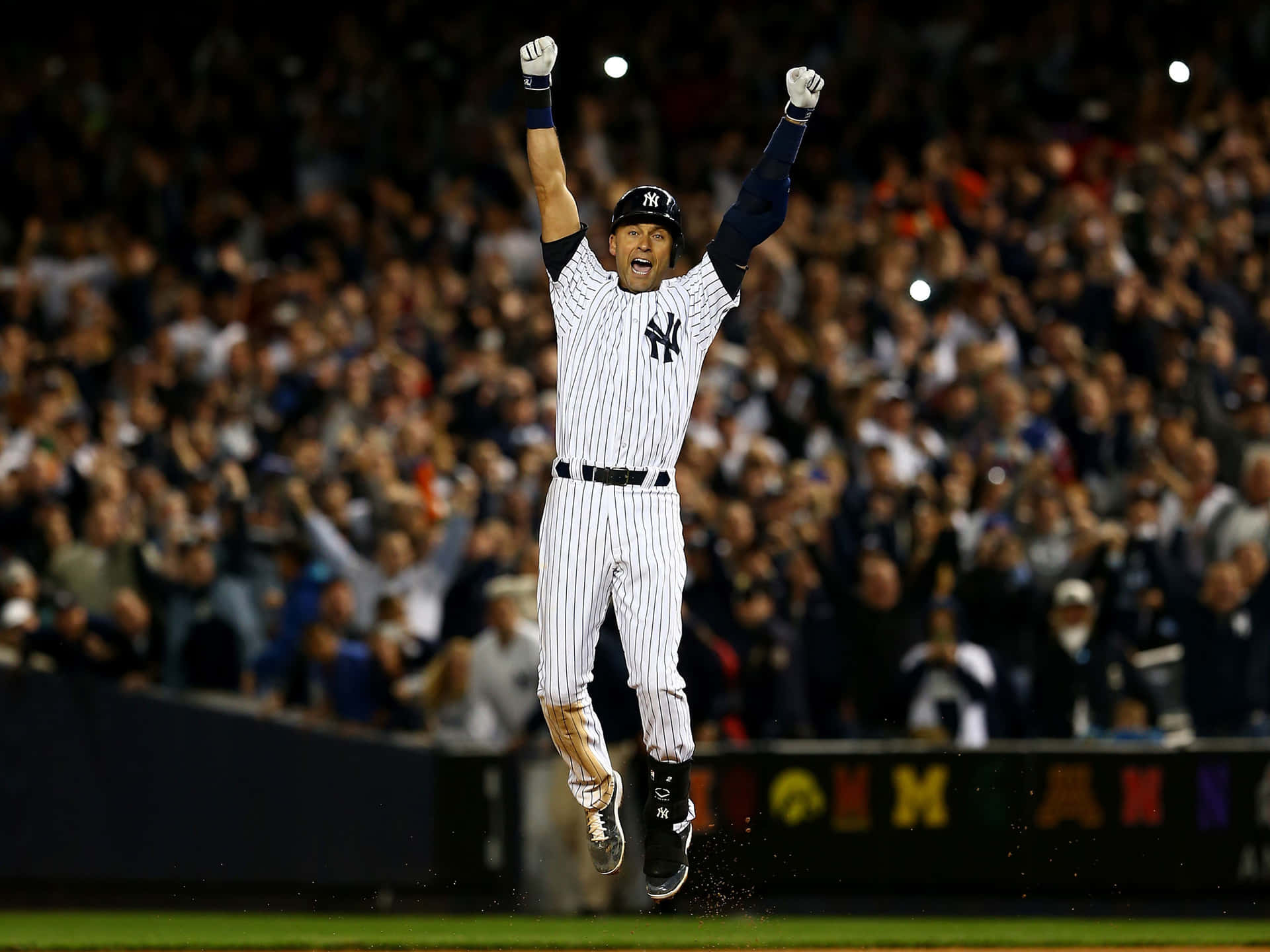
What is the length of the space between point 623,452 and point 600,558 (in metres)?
0.39

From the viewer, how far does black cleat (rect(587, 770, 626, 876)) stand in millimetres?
7660

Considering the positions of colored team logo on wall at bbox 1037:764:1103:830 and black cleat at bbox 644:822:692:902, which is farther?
colored team logo on wall at bbox 1037:764:1103:830

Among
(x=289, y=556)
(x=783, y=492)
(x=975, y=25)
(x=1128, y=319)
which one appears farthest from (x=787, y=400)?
(x=975, y=25)

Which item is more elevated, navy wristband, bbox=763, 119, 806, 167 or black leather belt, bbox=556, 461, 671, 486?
navy wristband, bbox=763, 119, 806, 167

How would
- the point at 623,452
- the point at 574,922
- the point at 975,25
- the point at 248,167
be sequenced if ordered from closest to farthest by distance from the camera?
the point at 623,452
the point at 574,922
the point at 248,167
the point at 975,25

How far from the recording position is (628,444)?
293 inches

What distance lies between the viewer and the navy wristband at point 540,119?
753 cm

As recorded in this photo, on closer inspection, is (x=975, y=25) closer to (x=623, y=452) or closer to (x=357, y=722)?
(x=357, y=722)

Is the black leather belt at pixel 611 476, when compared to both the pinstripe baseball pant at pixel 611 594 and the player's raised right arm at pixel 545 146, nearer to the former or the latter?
the pinstripe baseball pant at pixel 611 594

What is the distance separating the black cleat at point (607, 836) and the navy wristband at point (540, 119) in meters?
2.38

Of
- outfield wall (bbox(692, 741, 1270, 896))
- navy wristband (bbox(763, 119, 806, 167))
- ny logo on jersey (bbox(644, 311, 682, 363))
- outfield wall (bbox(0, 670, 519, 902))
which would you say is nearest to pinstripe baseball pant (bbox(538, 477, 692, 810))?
ny logo on jersey (bbox(644, 311, 682, 363))

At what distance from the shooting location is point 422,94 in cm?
1712

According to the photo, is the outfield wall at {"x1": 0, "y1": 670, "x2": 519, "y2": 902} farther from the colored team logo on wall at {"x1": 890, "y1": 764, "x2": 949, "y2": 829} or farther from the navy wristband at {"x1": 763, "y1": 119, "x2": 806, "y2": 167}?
the navy wristband at {"x1": 763, "y1": 119, "x2": 806, "y2": 167}

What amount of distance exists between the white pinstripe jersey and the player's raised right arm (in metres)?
0.15
